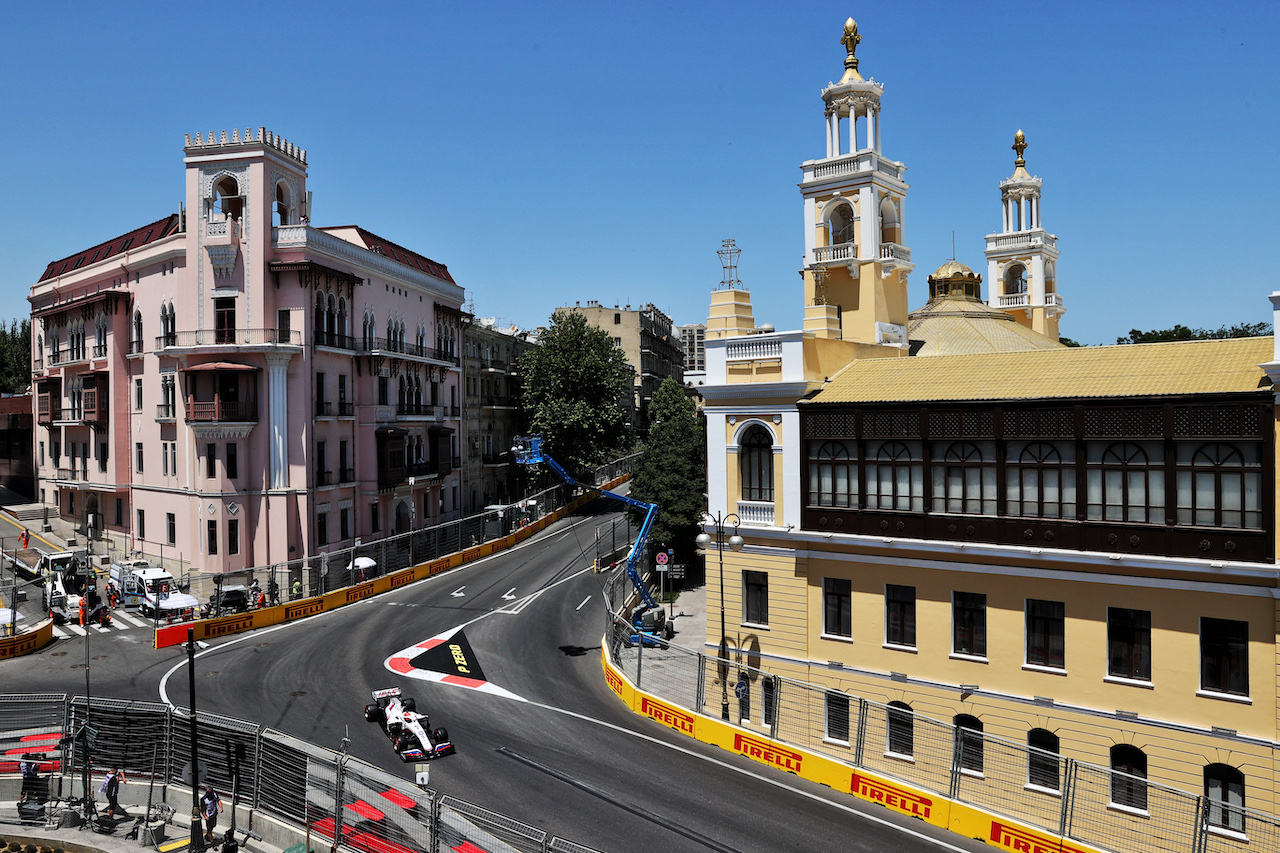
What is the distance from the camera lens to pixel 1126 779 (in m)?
23.8

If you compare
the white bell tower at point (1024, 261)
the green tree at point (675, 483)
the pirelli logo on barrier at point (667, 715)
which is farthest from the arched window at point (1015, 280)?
the pirelli logo on barrier at point (667, 715)

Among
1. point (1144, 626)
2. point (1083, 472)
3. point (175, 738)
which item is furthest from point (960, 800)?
point (175, 738)

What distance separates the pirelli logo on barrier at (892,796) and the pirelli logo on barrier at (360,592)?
3106 centimetres

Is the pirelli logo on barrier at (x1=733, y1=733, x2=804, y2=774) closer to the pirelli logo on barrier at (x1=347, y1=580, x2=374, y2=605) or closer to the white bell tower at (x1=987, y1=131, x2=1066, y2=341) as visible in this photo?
the pirelli logo on barrier at (x1=347, y1=580, x2=374, y2=605)

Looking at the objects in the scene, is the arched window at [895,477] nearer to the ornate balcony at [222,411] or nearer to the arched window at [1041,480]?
the arched window at [1041,480]

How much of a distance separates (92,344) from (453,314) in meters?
23.6

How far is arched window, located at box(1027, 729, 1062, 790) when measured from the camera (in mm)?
24120

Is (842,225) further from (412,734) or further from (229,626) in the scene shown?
(229,626)

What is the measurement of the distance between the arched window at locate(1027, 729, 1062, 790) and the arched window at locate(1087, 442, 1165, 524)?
6565mm

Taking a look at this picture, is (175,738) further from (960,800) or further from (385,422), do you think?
(385,422)

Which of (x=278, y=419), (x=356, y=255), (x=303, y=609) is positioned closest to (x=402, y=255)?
(x=356, y=255)

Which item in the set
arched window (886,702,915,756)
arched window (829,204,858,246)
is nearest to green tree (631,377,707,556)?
arched window (829,204,858,246)

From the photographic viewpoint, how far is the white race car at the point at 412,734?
83.1ft

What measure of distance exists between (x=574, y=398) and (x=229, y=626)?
121 ft
